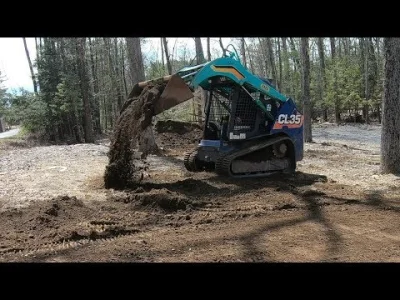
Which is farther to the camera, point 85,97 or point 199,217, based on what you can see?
point 85,97

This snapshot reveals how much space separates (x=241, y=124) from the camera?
8.62m

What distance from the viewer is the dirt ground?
4180 mm

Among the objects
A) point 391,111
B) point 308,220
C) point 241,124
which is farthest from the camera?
point 241,124

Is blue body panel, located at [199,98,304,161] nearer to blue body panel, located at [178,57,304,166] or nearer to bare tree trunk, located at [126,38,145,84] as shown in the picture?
blue body panel, located at [178,57,304,166]

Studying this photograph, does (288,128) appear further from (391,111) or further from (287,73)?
(287,73)

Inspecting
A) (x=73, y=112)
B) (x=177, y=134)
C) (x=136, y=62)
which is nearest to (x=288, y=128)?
(x=136, y=62)

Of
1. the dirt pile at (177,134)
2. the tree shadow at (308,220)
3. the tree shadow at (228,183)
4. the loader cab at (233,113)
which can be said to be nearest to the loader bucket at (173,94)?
the loader cab at (233,113)

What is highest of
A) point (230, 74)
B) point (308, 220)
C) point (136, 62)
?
point (136, 62)

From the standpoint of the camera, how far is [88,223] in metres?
5.20

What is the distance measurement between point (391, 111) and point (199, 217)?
5.22 meters

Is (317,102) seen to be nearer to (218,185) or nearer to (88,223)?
(218,185)

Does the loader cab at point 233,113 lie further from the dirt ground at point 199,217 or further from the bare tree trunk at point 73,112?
the bare tree trunk at point 73,112
